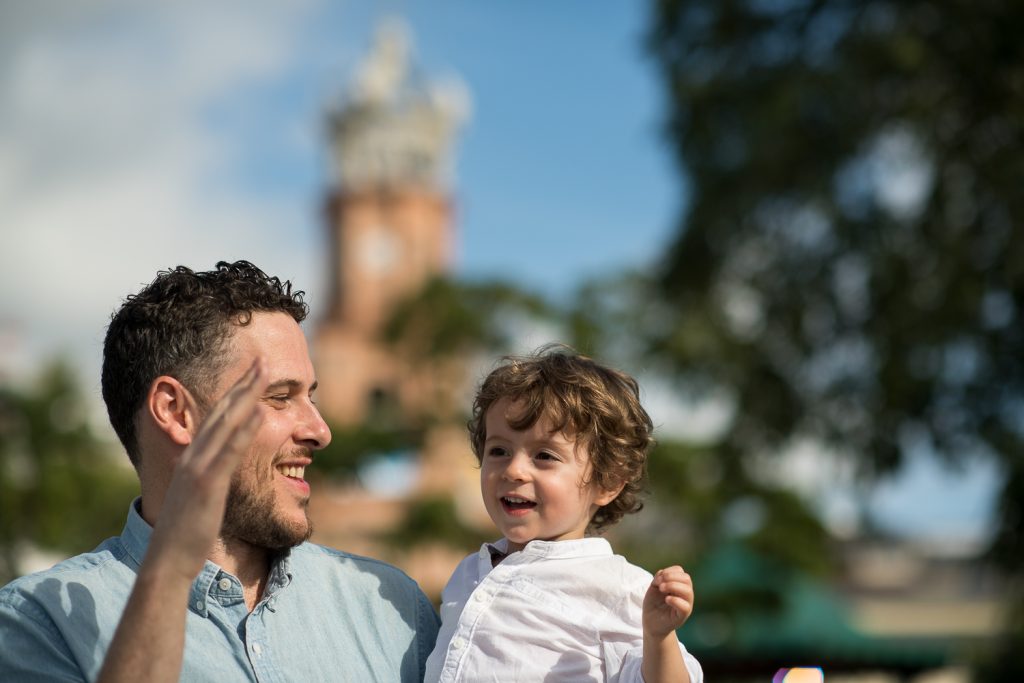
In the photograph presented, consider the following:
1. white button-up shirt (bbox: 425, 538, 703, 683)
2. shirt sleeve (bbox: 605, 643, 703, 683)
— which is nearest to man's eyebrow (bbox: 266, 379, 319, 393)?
white button-up shirt (bbox: 425, 538, 703, 683)

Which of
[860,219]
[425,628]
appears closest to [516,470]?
[425,628]

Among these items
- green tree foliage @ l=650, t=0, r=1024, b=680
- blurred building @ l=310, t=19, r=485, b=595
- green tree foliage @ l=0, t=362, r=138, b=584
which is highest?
blurred building @ l=310, t=19, r=485, b=595

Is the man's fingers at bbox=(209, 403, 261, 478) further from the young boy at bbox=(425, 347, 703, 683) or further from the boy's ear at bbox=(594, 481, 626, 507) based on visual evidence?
the boy's ear at bbox=(594, 481, 626, 507)

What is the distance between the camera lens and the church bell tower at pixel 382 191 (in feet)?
155

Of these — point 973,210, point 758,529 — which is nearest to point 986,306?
point 973,210

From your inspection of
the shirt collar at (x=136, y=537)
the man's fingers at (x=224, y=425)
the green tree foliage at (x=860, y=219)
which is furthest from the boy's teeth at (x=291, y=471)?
the green tree foliage at (x=860, y=219)

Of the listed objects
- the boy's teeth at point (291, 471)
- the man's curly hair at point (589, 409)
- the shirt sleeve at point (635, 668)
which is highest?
the man's curly hair at point (589, 409)

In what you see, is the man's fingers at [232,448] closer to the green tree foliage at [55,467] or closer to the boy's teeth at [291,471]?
the boy's teeth at [291,471]

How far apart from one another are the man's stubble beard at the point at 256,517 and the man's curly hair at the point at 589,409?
0.56 meters

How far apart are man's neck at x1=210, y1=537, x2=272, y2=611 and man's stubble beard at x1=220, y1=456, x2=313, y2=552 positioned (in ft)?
0.12

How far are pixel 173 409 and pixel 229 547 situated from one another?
31cm

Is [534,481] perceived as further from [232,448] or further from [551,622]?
[232,448]

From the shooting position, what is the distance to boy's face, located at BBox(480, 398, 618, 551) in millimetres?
2867

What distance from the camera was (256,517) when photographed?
2.67m
